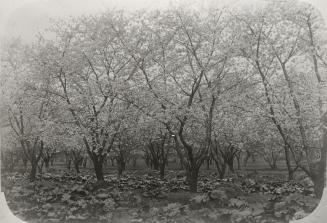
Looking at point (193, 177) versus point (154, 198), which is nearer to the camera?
point (154, 198)

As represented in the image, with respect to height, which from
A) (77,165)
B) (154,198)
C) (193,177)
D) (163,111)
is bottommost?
(154,198)

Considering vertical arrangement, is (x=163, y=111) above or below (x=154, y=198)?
above

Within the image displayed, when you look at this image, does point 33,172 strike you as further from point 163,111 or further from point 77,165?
point 163,111

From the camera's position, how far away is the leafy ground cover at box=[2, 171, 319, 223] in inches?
396

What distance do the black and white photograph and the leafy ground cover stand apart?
0.11 ft

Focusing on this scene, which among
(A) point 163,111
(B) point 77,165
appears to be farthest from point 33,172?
(A) point 163,111

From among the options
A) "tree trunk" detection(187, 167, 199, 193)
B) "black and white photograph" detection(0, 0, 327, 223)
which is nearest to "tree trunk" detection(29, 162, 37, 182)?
"black and white photograph" detection(0, 0, 327, 223)

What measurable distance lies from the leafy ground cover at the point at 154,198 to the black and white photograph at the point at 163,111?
0.11ft

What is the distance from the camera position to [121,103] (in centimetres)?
1124

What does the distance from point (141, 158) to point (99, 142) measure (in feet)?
3.91

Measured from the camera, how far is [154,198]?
35.2 feet

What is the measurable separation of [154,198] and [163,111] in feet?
7.17

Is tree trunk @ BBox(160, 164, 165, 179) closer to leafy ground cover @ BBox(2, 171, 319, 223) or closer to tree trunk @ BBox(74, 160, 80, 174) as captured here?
leafy ground cover @ BBox(2, 171, 319, 223)

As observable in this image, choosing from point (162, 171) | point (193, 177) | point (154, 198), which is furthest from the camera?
point (162, 171)
